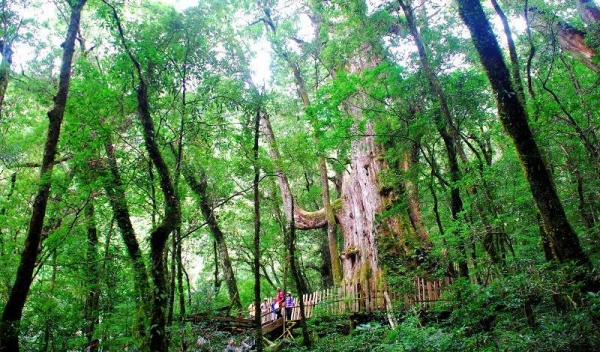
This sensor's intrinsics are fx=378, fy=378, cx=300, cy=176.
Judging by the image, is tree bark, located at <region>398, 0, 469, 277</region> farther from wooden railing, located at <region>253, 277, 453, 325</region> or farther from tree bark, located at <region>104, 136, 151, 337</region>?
tree bark, located at <region>104, 136, 151, 337</region>

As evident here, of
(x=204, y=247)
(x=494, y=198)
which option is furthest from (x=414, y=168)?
(x=204, y=247)

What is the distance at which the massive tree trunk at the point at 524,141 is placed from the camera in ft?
15.2

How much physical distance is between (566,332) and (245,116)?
246 inches

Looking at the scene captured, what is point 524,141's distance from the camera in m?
4.91

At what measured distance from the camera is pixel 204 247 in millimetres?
18656

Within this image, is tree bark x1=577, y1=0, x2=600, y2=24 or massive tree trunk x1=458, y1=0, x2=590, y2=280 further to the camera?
tree bark x1=577, y1=0, x2=600, y2=24

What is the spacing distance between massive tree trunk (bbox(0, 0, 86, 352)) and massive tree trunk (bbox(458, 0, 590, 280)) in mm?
6272

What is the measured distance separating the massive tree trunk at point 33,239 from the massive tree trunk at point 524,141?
6.27 m

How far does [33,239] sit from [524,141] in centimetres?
709

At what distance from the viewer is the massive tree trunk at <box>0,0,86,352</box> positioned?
17.7ft

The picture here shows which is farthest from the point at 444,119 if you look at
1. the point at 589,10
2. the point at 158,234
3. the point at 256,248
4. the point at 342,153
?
the point at 589,10

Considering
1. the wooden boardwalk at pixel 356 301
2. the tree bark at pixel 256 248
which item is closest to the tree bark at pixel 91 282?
the wooden boardwalk at pixel 356 301

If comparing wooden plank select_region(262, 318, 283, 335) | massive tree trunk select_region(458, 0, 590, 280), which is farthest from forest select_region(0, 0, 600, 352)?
wooden plank select_region(262, 318, 283, 335)

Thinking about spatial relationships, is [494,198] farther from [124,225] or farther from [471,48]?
[124,225]
